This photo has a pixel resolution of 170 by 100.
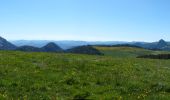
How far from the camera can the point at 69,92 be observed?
22.1 m

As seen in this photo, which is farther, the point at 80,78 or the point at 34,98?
the point at 80,78

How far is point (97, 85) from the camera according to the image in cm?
2527

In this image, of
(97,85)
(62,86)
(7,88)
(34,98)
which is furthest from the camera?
(97,85)

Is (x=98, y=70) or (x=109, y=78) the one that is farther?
(x=98, y=70)

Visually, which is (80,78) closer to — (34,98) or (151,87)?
(151,87)

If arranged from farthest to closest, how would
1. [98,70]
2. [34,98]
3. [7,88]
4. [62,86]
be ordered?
[98,70], [62,86], [7,88], [34,98]

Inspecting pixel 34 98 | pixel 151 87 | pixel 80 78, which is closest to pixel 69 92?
pixel 34 98

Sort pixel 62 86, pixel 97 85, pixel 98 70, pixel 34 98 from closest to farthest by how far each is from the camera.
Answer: pixel 34 98, pixel 62 86, pixel 97 85, pixel 98 70

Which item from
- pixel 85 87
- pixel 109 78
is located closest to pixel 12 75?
pixel 85 87

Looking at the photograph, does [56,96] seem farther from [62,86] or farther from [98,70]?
[98,70]

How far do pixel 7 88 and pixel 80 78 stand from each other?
7027 millimetres

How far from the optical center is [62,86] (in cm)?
2370

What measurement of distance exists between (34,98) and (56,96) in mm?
1483

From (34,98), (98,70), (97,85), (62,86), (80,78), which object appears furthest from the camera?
(98,70)
